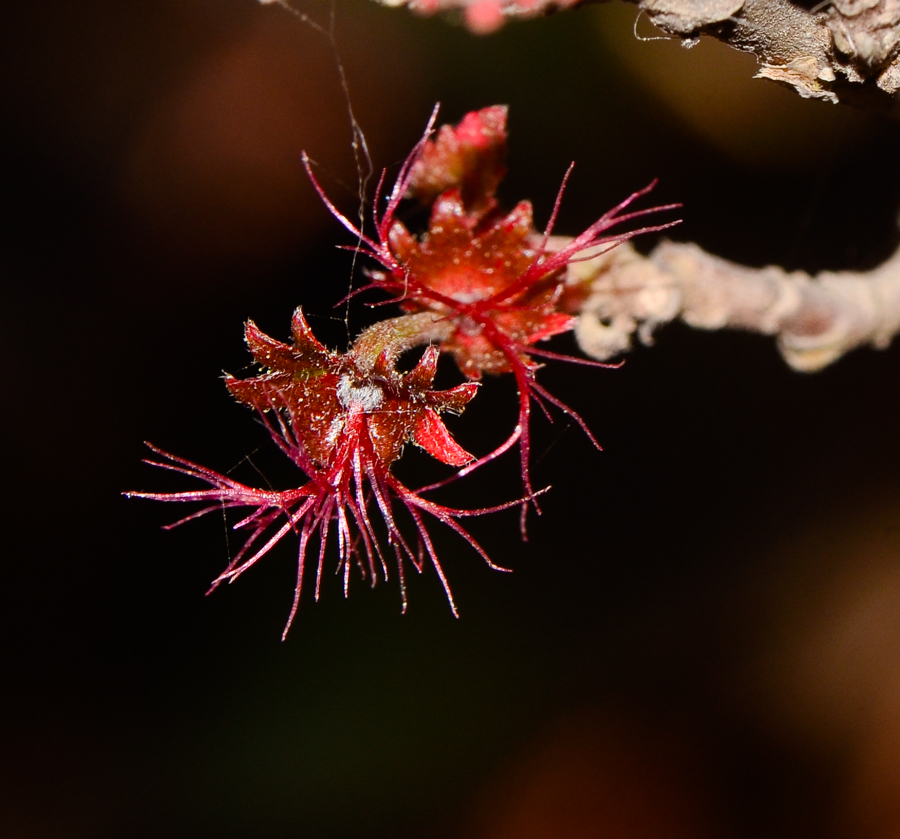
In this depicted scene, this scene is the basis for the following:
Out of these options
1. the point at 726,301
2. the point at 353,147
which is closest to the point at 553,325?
the point at 726,301

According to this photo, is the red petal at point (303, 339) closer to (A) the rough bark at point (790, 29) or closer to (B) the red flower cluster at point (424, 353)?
(B) the red flower cluster at point (424, 353)

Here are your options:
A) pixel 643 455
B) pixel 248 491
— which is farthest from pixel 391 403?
pixel 643 455

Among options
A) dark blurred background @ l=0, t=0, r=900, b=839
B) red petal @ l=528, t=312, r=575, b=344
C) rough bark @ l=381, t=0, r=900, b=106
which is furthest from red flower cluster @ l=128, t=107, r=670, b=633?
dark blurred background @ l=0, t=0, r=900, b=839

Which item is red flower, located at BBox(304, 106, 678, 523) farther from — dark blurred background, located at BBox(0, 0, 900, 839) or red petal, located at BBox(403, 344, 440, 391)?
dark blurred background, located at BBox(0, 0, 900, 839)

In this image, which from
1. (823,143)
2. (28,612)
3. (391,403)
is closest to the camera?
(391,403)

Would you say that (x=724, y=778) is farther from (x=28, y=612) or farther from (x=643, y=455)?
(x=28, y=612)

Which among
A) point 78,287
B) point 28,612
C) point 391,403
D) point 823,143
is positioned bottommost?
point 28,612

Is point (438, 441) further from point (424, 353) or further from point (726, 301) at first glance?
point (726, 301)
